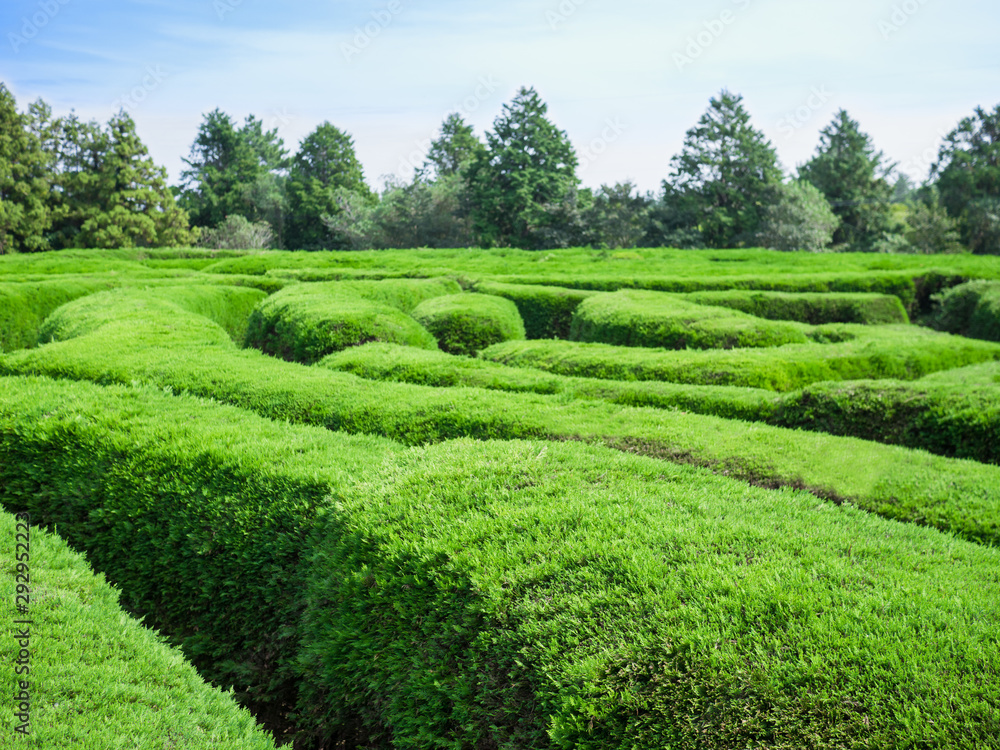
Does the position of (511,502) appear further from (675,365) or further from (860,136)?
(860,136)

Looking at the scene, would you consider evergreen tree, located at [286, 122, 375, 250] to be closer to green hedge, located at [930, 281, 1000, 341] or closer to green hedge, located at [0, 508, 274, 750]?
green hedge, located at [930, 281, 1000, 341]

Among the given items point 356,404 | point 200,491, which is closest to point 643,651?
point 200,491

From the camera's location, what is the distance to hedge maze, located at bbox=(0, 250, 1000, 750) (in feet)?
9.00

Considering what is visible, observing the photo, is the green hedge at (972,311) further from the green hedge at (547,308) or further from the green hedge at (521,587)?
the green hedge at (521,587)

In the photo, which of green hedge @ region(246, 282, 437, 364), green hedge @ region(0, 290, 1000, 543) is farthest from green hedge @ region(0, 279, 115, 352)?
green hedge @ region(0, 290, 1000, 543)

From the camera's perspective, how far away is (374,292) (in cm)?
1614

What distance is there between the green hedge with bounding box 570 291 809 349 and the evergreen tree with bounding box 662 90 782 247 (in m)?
38.2

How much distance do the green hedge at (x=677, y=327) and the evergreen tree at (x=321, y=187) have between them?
45445 mm

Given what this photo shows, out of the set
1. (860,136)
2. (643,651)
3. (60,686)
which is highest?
(860,136)

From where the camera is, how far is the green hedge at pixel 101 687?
2873 millimetres

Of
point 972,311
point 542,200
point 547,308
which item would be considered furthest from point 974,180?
point 547,308

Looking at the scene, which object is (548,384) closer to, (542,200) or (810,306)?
(810,306)

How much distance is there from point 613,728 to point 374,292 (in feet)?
47.2

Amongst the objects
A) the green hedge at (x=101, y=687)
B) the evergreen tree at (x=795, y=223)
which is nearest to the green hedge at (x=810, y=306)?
the green hedge at (x=101, y=687)
